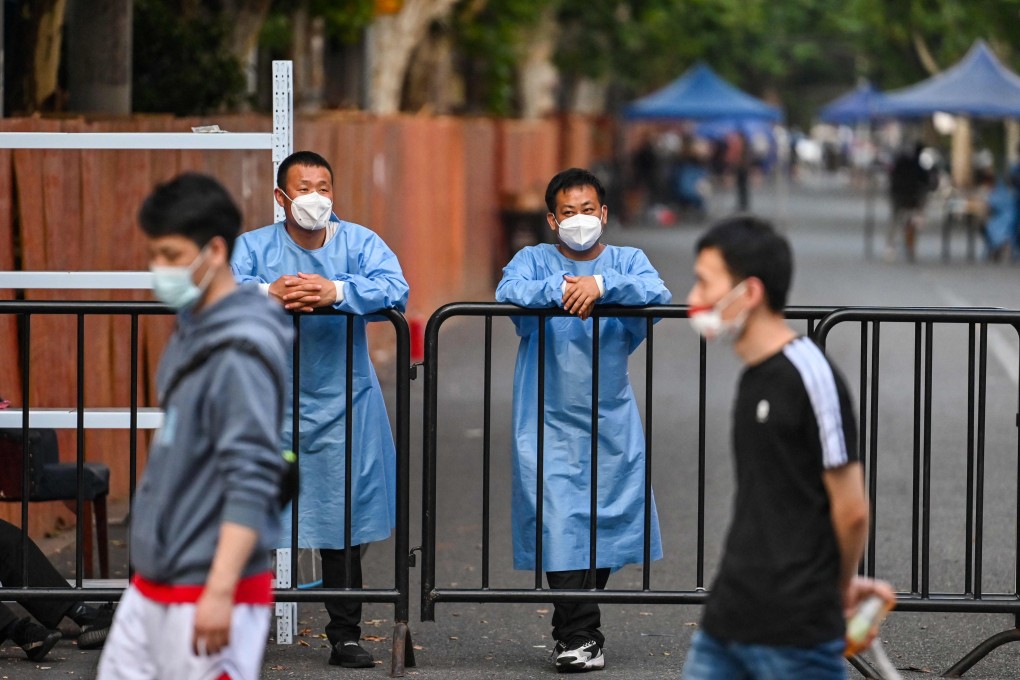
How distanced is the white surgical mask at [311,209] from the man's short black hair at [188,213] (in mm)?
2170

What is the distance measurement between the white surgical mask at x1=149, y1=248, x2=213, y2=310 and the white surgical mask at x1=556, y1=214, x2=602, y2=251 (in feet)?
8.11

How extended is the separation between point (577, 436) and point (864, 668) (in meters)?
1.26

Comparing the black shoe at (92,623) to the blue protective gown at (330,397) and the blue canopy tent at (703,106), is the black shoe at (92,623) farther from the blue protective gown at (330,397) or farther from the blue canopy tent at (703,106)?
the blue canopy tent at (703,106)

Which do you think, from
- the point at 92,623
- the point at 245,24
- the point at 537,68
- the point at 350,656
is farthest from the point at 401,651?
the point at 537,68

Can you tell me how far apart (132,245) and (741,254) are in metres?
5.50

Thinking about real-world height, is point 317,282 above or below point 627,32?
below

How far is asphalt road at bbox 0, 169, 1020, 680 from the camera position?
621cm

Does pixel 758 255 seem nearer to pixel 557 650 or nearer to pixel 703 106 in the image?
pixel 557 650

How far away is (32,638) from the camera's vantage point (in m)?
5.98

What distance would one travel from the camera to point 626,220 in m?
38.2

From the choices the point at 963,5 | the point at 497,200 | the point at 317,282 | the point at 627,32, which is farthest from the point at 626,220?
the point at 317,282

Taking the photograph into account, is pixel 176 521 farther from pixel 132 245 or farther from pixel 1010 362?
pixel 1010 362

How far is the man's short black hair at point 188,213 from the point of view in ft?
11.8

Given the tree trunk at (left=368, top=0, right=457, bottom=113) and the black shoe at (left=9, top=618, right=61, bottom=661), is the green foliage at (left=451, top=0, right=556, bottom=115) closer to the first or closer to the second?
the tree trunk at (left=368, top=0, right=457, bottom=113)
